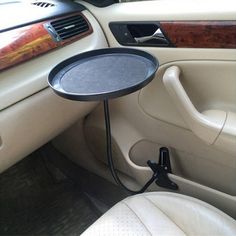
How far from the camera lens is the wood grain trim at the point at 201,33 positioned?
3.06ft

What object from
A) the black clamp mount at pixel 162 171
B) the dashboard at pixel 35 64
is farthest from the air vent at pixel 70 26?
the black clamp mount at pixel 162 171

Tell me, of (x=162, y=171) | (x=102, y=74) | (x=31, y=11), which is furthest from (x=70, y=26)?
(x=162, y=171)

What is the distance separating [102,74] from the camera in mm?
930

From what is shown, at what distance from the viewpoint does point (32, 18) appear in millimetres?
1040

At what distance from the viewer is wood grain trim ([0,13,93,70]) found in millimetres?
897

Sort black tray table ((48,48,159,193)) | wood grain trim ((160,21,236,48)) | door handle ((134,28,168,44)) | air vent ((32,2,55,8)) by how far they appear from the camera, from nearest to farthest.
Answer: black tray table ((48,48,159,193))
wood grain trim ((160,21,236,48))
door handle ((134,28,168,44))
air vent ((32,2,55,8))

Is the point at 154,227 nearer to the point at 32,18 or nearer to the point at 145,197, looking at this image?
the point at 145,197

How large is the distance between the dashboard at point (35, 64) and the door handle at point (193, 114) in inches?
11.0

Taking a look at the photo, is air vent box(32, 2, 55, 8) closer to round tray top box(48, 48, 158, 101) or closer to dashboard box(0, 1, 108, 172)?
dashboard box(0, 1, 108, 172)

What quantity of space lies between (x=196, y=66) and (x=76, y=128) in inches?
25.2

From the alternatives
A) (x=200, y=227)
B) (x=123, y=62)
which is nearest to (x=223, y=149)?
(x=200, y=227)

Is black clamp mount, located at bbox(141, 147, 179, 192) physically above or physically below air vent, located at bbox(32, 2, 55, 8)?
Answer: below

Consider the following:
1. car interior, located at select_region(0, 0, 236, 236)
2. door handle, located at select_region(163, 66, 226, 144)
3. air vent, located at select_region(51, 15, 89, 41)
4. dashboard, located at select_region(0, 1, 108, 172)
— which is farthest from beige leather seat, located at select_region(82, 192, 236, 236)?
air vent, located at select_region(51, 15, 89, 41)

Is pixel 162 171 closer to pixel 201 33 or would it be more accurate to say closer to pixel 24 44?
pixel 201 33
